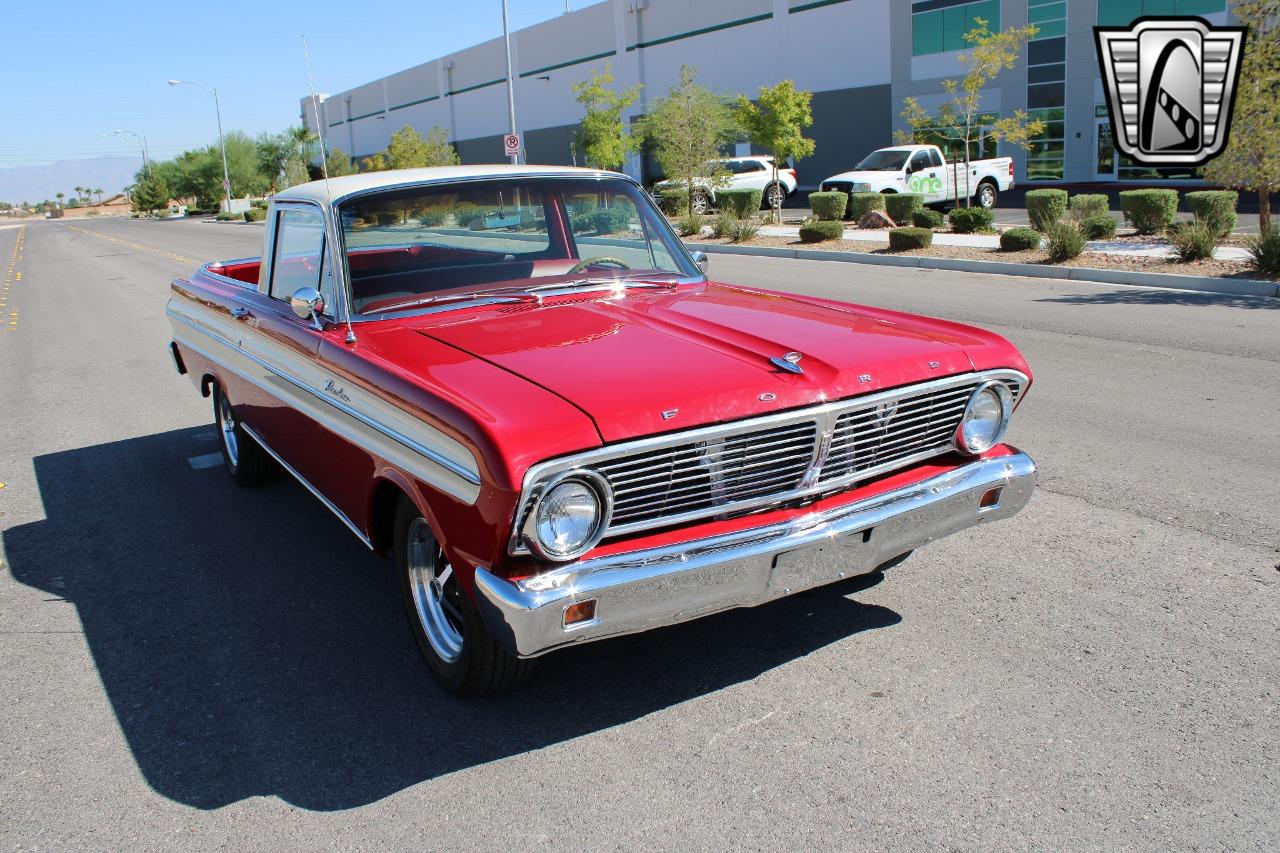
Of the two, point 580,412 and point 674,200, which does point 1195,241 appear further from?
point 674,200

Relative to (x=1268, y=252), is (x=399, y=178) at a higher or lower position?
higher

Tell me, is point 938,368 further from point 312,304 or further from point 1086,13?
point 1086,13

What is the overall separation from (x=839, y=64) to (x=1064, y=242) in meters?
27.6

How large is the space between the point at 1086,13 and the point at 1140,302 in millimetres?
25643

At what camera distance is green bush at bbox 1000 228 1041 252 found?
17328 mm

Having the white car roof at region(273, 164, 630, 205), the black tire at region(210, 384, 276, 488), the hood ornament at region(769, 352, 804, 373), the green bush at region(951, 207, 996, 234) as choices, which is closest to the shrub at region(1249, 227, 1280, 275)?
the green bush at region(951, 207, 996, 234)

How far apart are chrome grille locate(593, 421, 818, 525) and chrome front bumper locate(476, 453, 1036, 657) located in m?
0.14

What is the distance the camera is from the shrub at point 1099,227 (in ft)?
60.7

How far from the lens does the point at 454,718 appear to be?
354 centimetres

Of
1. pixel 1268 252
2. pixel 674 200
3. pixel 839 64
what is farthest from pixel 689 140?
pixel 1268 252

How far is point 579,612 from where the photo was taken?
2.99 m

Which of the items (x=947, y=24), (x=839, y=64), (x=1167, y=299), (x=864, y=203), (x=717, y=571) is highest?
(x=947, y=24)

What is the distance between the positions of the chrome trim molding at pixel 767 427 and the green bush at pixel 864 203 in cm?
2181

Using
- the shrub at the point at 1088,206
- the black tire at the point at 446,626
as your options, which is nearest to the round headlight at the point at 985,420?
the black tire at the point at 446,626
